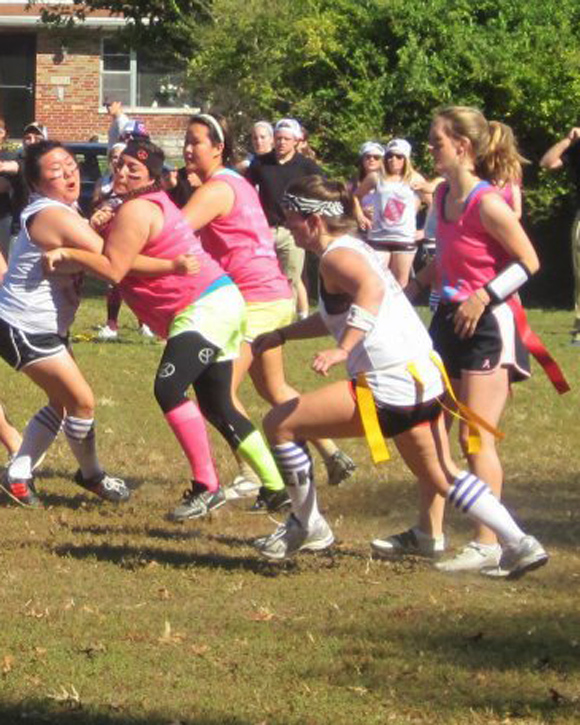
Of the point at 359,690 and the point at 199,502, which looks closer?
the point at 359,690

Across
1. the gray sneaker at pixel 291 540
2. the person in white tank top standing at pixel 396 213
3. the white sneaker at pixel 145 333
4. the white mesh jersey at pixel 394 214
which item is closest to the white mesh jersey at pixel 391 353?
the gray sneaker at pixel 291 540

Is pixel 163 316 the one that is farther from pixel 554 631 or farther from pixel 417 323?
pixel 554 631

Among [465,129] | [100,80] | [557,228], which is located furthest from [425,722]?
[100,80]

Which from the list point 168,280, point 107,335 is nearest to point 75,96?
point 107,335

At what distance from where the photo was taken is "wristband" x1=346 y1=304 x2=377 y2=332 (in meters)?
7.20

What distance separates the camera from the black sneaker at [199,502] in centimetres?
863

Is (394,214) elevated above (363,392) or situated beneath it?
situated beneath

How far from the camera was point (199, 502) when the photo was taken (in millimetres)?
8641

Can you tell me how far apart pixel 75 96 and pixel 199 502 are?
120 ft

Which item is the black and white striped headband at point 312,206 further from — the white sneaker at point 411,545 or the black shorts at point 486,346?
the white sneaker at point 411,545

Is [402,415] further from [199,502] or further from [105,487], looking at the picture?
[105,487]

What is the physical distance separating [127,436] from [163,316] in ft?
10.5

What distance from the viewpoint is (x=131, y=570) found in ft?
25.5

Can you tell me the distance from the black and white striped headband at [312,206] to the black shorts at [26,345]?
208 centimetres
